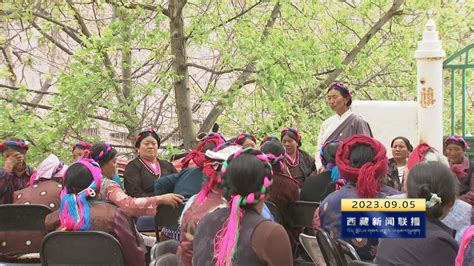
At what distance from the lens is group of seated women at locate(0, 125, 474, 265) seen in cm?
342

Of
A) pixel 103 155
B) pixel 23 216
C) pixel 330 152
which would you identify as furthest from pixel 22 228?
pixel 330 152

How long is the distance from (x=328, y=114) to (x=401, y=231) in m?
8.58

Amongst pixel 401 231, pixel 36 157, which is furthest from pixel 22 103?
pixel 401 231

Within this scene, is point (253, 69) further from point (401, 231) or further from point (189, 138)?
point (401, 231)

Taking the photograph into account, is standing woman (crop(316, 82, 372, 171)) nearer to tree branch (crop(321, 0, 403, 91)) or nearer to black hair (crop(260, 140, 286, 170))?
black hair (crop(260, 140, 286, 170))

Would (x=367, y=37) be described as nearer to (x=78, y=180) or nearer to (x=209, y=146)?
(x=209, y=146)

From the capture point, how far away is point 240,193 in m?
3.48

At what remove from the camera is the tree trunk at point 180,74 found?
10.4 m

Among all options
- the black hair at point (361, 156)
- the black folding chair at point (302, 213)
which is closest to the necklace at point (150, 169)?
the black folding chair at point (302, 213)

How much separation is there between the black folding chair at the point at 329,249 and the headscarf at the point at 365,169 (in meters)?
0.71

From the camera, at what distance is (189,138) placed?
1112 centimetres

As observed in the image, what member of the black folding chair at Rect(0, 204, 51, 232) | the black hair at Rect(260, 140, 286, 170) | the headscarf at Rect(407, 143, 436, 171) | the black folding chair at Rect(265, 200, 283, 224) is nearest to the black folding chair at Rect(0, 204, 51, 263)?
the black folding chair at Rect(0, 204, 51, 232)

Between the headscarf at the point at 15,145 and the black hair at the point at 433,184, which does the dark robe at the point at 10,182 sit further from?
the black hair at the point at 433,184

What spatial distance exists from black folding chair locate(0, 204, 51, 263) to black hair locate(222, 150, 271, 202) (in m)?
2.24
